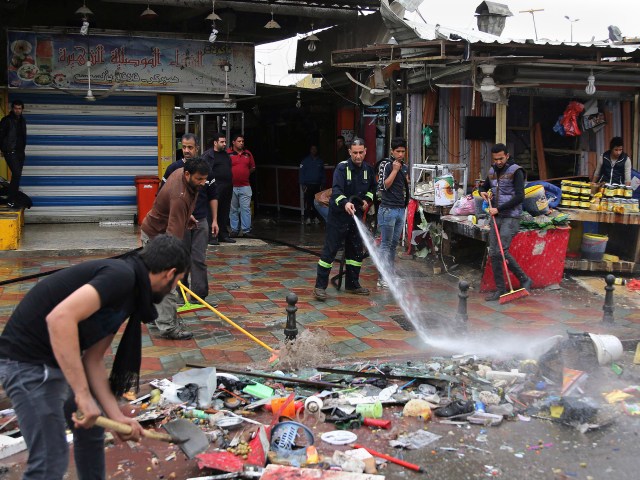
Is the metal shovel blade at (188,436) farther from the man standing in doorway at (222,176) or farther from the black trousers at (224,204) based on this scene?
the black trousers at (224,204)

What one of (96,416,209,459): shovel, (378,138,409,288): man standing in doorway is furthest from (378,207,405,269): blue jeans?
(96,416,209,459): shovel

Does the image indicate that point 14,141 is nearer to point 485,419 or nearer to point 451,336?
point 451,336

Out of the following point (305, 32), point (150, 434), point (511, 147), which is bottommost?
point (150, 434)

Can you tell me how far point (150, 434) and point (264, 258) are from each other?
26.6ft

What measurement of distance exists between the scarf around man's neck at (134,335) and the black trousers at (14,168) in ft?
33.7

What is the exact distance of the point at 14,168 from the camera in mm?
12852

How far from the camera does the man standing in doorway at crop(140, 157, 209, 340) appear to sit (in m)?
6.82

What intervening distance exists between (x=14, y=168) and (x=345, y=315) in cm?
786

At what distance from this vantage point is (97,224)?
14.7 meters

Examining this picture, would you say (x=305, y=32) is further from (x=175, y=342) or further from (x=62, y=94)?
(x=175, y=342)

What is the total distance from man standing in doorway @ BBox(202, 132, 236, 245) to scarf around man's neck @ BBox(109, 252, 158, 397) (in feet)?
27.5

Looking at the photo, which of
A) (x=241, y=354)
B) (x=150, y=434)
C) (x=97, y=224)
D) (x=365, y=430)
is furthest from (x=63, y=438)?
(x=97, y=224)

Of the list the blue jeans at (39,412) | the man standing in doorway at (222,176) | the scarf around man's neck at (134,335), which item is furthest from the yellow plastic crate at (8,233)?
the blue jeans at (39,412)

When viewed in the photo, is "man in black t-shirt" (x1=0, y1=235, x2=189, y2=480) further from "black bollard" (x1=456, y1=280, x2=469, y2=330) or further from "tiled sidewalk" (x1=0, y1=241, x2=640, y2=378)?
"black bollard" (x1=456, y1=280, x2=469, y2=330)
